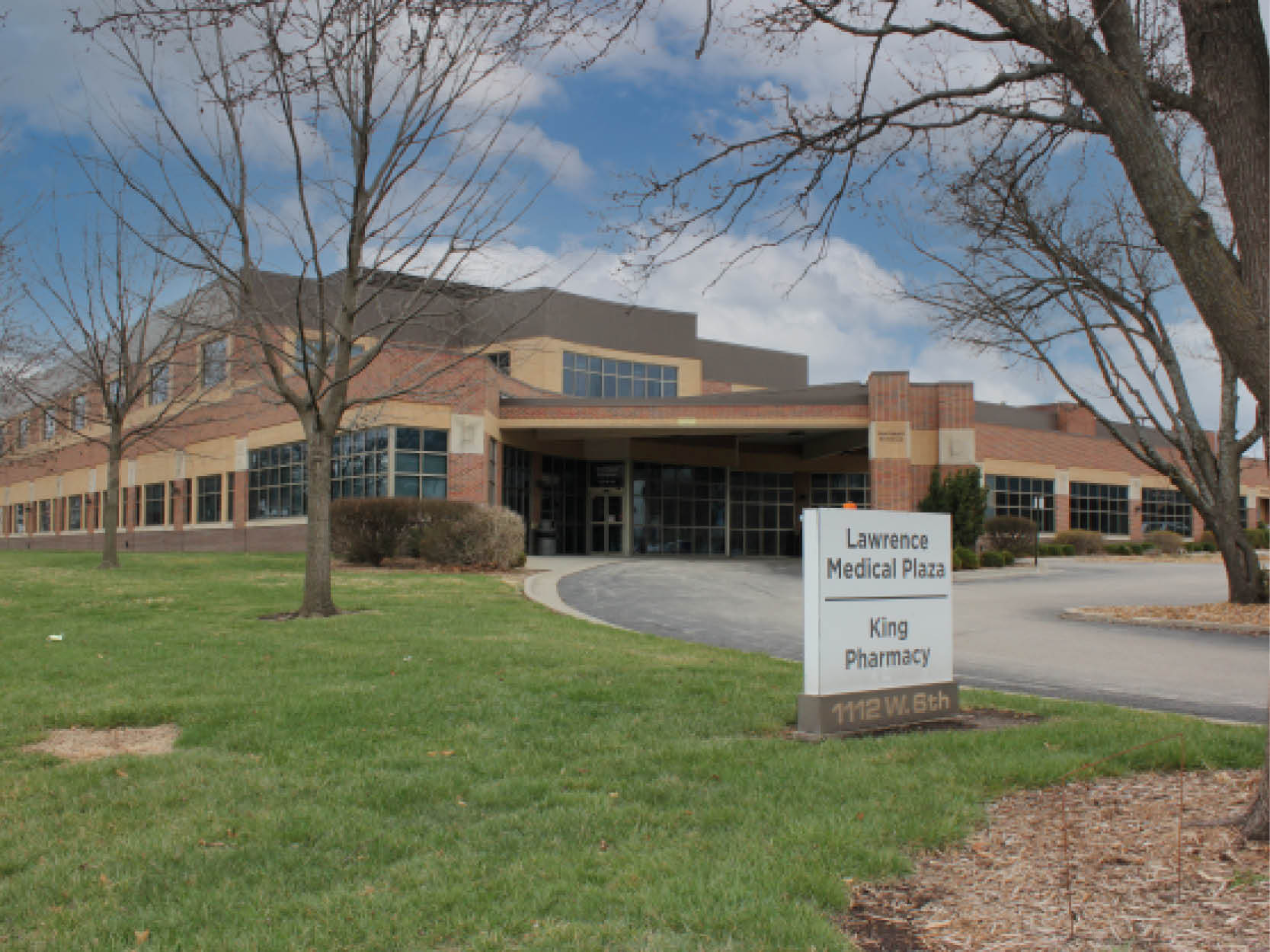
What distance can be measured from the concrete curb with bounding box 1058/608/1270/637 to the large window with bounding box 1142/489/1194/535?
42083 millimetres

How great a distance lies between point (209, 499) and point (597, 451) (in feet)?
51.9

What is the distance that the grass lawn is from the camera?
3.41 metres

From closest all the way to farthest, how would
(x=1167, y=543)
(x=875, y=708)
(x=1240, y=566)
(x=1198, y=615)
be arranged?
(x=875, y=708) → (x=1198, y=615) → (x=1240, y=566) → (x=1167, y=543)

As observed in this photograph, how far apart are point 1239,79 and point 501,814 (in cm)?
480

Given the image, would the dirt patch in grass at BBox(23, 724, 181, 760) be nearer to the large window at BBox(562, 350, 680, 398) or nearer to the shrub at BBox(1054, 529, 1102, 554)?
the large window at BBox(562, 350, 680, 398)

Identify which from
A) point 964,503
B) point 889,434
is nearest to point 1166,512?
point 964,503

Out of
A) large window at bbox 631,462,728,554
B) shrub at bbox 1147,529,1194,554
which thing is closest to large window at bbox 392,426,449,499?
large window at bbox 631,462,728,554

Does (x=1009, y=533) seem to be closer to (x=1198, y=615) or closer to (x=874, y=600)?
(x=1198, y=615)

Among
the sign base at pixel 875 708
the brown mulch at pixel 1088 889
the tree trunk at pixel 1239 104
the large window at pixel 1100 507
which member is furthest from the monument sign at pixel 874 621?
the large window at pixel 1100 507

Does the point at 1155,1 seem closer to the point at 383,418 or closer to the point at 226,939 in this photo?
the point at 226,939

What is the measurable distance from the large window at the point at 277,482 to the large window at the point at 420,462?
186 inches

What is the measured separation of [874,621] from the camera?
22.2 ft

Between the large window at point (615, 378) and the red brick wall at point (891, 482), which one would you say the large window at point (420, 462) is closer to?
the red brick wall at point (891, 482)

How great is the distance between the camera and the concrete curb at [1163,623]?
14125 millimetres
